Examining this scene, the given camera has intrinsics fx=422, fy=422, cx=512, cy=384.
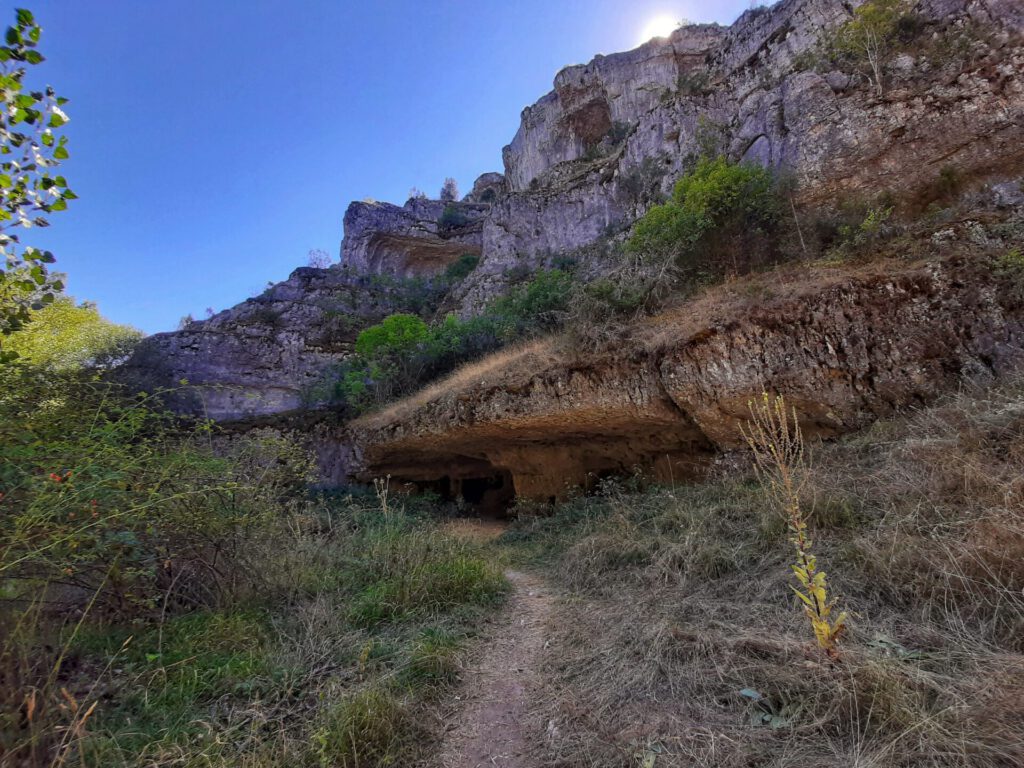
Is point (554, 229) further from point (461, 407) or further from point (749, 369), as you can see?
point (749, 369)

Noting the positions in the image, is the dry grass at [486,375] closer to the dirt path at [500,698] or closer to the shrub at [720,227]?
the shrub at [720,227]

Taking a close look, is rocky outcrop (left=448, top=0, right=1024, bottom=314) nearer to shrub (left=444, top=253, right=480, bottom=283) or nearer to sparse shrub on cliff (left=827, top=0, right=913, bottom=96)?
sparse shrub on cliff (left=827, top=0, right=913, bottom=96)

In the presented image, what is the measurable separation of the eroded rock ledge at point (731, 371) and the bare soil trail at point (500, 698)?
3.85 metres

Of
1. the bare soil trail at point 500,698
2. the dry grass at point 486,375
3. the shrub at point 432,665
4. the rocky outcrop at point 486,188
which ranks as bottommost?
the bare soil trail at point 500,698

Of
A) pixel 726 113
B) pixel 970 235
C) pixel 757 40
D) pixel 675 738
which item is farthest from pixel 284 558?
pixel 757 40

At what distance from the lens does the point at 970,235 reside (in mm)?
5527

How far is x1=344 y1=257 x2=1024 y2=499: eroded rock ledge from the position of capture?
5086mm

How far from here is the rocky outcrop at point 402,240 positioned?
2830 cm

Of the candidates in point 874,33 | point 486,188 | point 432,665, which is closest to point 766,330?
point 432,665

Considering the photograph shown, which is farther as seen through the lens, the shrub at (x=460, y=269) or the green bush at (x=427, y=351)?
the shrub at (x=460, y=269)

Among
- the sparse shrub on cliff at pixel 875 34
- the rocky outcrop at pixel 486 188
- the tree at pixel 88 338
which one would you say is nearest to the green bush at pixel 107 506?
the tree at pixel 88 338

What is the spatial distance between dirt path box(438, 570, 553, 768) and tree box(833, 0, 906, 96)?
40.0 feet

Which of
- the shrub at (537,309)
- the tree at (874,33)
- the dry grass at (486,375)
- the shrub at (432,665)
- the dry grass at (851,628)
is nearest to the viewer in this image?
the dry grass at (851,628)

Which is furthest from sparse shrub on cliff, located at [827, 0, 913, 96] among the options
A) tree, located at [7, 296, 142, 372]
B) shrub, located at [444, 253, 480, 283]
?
shrub, located at [444, 253, 480, 283]
